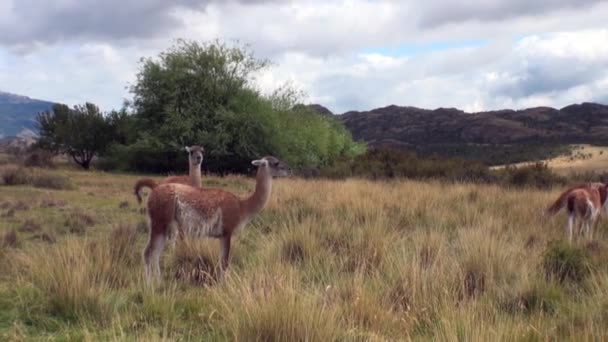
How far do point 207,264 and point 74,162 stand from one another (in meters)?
45.6

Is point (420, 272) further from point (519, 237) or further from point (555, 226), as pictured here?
point (555, 226)

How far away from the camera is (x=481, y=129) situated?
111 meters

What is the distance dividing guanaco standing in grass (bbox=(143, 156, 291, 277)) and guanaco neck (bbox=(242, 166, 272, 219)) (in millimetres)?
155

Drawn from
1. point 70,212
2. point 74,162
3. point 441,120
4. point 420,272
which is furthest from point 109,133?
point 441,120

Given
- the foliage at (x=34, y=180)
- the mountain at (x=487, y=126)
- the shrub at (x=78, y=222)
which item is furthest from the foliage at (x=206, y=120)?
the mountain at (x=487, y=126)

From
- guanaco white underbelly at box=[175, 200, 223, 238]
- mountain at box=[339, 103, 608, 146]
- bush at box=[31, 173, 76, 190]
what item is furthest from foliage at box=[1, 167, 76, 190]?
mountain at box=[339, 103, 608, 146]

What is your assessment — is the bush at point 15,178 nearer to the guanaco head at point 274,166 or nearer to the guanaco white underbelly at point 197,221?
the guanaco head at point 274,166

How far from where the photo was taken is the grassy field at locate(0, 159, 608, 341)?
5.22 m

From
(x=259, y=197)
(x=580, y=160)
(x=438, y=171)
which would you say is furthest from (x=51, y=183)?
(x=580, y=160)

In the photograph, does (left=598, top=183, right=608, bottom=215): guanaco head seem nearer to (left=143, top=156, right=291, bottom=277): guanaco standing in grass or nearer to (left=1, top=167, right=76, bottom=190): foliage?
(left=143, top=156, right=291, bottom=277): guanaco standing in grass

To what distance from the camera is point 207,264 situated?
836cm

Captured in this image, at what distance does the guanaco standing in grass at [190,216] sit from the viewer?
7.78 m

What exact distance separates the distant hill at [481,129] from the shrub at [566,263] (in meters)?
63.6

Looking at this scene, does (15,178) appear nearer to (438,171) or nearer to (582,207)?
(438,171)
